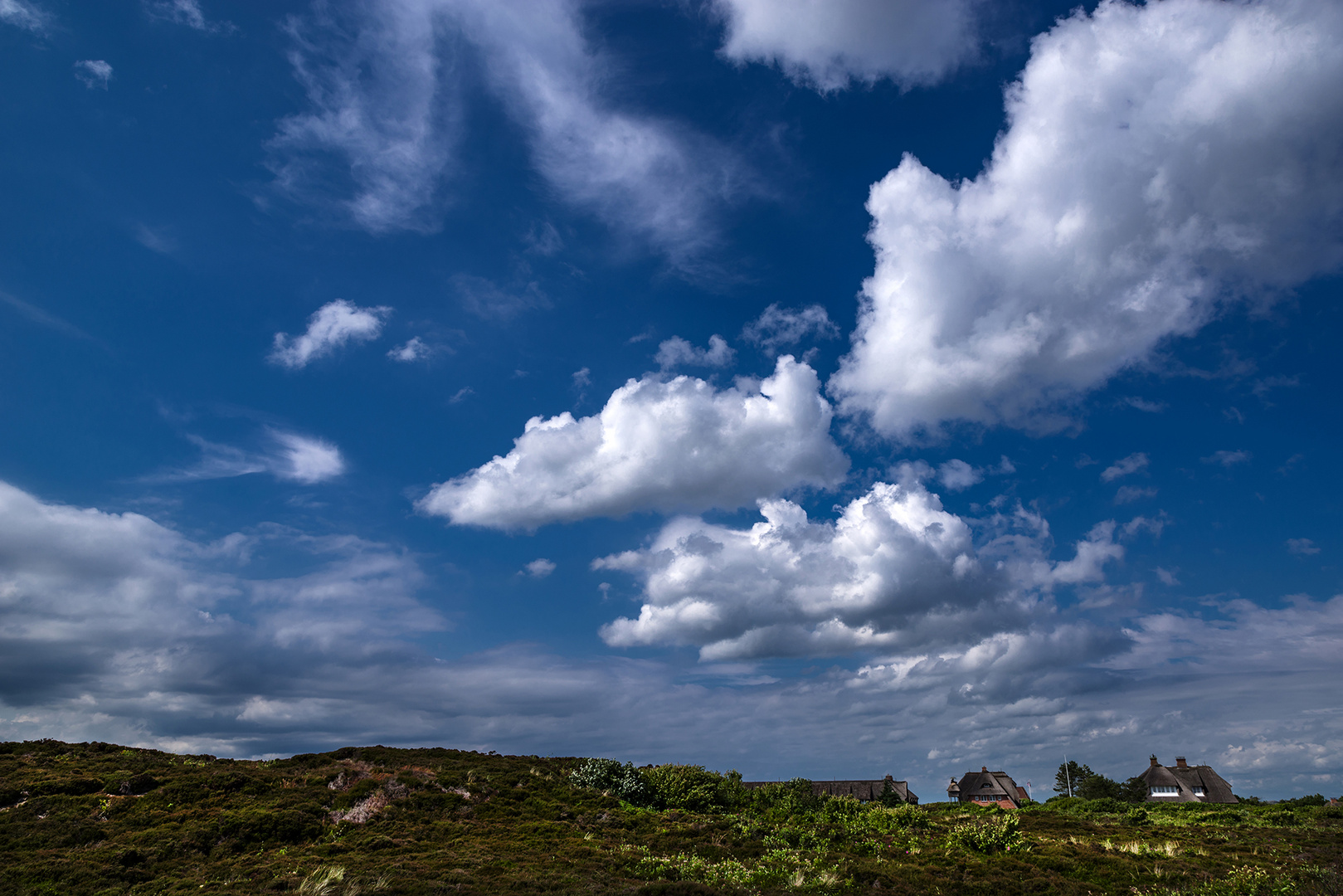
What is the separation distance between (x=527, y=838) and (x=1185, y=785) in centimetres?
8822

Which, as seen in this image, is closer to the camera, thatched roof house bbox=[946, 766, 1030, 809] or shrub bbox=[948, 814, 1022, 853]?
shrub bbox=[948, 814, 1022, 853]

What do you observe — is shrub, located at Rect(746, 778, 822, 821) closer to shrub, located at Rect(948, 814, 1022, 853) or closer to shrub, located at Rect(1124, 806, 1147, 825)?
shrub, located at Rect(948, 814, 1022, 853)

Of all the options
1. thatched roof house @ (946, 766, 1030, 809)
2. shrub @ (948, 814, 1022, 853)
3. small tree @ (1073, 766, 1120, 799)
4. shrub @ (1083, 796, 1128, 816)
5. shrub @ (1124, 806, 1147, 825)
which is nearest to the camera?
shrub @ (948, 814, 1022, 853)

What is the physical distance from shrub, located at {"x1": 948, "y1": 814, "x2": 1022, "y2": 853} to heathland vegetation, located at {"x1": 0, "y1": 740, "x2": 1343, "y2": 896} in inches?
3.7

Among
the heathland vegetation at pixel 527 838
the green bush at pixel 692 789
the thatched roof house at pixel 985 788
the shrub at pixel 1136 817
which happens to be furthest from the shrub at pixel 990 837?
the thatched roof house at pixel 985 788

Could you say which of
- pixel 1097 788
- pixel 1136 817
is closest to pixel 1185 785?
pixel 1097 788

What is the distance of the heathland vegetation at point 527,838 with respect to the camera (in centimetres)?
2633

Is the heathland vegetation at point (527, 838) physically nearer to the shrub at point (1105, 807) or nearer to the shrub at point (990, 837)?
the shrub at point (990, 837)

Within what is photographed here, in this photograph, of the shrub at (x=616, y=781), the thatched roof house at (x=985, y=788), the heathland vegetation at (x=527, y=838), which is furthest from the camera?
the thatched roof house at (x=985, y=788)

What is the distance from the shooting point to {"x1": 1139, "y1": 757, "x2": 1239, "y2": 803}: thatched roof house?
8131cm

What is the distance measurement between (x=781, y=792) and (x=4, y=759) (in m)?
47.6

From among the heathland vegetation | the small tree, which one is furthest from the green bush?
the small tree

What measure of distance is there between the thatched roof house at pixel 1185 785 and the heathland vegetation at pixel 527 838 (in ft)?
126

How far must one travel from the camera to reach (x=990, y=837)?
1347 inches
